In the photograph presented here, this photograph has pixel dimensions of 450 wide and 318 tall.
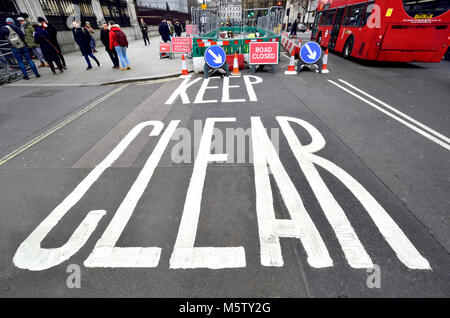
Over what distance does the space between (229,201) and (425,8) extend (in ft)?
39.6

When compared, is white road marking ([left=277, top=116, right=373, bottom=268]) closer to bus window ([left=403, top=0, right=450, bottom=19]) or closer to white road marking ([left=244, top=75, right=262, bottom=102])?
white road marking ([left=244, top=75, right=262, bottom=102])

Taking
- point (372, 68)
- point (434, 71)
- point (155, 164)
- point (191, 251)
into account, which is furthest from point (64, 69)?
point (434, 71)

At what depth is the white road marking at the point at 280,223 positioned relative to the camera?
2.15m

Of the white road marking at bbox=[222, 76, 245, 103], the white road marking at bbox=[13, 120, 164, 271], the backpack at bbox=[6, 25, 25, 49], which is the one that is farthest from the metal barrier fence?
the white road marking at bbox=[13, 120, 164, 271]

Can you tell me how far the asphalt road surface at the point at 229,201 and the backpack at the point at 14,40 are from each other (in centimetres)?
512

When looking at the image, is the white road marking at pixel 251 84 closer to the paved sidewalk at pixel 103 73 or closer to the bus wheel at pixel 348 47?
the paved sidewalk at pixel 103 73

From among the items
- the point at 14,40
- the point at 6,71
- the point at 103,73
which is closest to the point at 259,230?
the point at 103,73

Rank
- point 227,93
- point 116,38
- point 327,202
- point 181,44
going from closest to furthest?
point 327,202 → point 227,93 → point 116,38 → point 181,44

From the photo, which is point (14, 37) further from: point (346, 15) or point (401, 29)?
point (346, 15)

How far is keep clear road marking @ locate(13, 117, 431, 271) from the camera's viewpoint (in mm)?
2139

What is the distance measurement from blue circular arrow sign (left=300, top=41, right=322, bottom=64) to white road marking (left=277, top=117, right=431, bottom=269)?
21.0ft

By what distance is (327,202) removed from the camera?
2.78 metres
